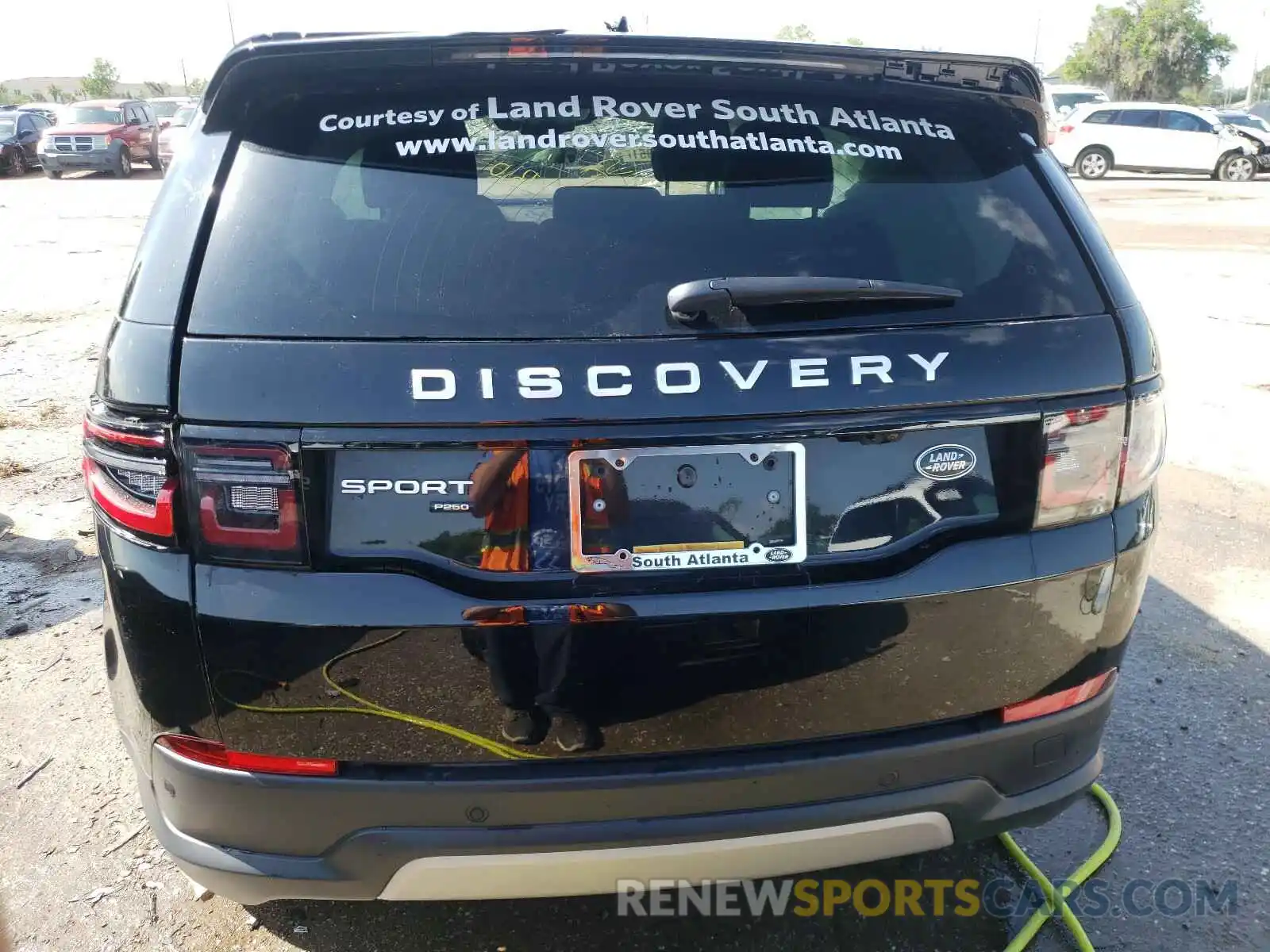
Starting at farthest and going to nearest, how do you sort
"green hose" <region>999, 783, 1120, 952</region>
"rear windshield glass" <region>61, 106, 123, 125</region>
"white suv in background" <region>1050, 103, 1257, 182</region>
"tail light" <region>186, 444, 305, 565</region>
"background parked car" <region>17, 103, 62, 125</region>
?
"background parked car" <region>17, 103, 62, 125</region>, "rear windshield glass" <region>61, 106, 123, 125</region>, "white suv in background" <region>1050, 103, 1257, 182</region>, "green hose" <region>999, 783, 1120, 952</region>, "tail light" <region>186, 444, 305, 565</region>

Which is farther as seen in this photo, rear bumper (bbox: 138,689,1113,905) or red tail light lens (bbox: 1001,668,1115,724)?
red tail light lens (bbox: 1001,668,1115,724)

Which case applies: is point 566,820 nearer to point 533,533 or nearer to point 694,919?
point 533,533

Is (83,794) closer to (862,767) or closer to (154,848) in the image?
(154,848)

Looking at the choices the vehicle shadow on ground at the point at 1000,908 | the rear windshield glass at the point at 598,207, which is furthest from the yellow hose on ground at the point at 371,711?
the vehicle shadow on ground at the point at 1000,908

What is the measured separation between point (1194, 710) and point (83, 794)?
11.9 feet

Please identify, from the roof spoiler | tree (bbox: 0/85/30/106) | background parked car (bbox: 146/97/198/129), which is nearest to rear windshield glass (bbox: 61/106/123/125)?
background parked car (bbox: 146/97/198/129)

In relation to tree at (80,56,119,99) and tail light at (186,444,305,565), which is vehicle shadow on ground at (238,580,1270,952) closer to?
tail light at (186,444,305,565)

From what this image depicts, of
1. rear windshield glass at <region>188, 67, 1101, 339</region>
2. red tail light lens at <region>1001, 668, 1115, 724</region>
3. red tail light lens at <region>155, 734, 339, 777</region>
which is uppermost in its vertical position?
rear windshield glass at <region>188, 67, 1101, 339</region>

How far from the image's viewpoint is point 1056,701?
79.1 inches

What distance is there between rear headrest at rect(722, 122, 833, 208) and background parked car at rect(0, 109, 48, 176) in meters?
29.4

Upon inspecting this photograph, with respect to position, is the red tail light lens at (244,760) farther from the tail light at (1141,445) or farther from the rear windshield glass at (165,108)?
the rear windshield glass at (165,108)

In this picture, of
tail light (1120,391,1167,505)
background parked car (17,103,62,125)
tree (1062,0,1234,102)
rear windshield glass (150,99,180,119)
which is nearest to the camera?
tail light (1120,391,1167,505)

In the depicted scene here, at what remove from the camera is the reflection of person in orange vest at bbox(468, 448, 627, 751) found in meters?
1.68

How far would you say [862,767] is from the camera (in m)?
1.86
